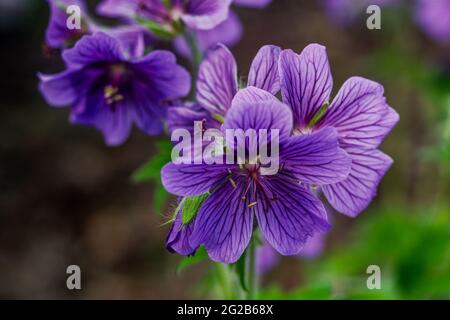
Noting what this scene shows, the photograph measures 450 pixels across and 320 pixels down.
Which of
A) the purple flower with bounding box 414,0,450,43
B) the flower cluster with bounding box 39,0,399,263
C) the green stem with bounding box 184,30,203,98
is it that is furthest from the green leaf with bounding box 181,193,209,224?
the purple flower with bounding box 414,0,450,43

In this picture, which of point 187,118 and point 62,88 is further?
point 62,88

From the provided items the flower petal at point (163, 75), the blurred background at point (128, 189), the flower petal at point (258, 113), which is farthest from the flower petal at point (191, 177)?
the blurred background at point (128, 189)

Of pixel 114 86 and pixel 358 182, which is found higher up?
pixel 114 86

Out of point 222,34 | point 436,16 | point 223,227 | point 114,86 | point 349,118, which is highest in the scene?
point 436,16

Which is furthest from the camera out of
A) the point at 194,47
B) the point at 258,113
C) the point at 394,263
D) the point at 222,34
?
the point at 394,263

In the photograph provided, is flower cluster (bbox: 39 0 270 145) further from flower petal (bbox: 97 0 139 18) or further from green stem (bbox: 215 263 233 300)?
green stem (bbox: 215 263 233 300)

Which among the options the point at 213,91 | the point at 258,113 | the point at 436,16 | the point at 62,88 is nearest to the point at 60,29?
the point at 62,88

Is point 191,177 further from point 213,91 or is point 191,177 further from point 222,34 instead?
point 222,34
